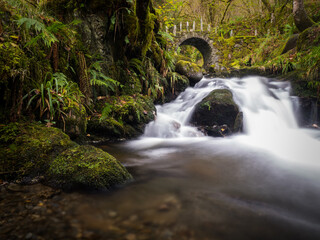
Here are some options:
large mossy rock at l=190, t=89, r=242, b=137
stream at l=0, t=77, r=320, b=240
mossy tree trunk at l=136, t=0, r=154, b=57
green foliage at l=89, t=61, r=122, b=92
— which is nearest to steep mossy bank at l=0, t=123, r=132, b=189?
stream at l=0, t=77, r=320, b=240

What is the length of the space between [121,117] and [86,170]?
252 centimetres

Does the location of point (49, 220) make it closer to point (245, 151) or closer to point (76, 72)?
point (76, 72)

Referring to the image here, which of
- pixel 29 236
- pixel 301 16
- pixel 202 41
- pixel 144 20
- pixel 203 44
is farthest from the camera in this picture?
pixel 203 44

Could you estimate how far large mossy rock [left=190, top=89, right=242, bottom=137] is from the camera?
524 centimetres

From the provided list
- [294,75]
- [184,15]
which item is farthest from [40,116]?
[184,15]

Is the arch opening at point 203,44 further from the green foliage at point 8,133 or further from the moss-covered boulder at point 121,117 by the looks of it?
the green foliage at point 8,133

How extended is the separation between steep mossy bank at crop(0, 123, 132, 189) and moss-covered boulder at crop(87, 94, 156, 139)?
169 centimetres

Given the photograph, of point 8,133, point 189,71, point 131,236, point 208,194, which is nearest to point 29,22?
Answer: point 8,133

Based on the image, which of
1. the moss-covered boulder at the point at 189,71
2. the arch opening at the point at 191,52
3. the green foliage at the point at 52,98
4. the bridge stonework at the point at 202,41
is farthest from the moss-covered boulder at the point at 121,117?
the arch opening at the point at 191,52

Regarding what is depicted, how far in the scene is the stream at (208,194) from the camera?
1.31m

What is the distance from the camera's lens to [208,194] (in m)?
1.88

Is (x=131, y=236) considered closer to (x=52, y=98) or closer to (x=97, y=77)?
(x=52, y=98)

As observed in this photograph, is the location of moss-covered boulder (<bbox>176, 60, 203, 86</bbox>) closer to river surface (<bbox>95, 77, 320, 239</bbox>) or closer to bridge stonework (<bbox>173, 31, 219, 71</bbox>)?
river surface (<bbox>95, 77, 320, 239</bbox>)

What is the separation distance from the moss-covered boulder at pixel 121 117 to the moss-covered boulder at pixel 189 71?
462 centimetres
